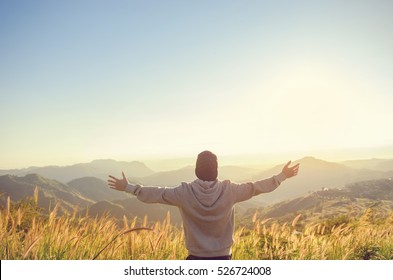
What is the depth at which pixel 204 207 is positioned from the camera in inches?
165

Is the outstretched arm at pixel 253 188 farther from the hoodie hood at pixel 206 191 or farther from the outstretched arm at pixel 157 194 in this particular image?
the outstretched arm at pixel 157 194

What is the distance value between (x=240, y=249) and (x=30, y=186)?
675ft

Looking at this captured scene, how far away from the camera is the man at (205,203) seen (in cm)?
422

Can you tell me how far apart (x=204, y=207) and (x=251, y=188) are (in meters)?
0.63

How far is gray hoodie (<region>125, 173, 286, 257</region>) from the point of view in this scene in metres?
4.21

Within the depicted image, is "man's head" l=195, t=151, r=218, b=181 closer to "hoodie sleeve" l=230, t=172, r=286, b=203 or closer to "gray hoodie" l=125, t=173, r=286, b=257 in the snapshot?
"gray hoodie" l=125, t=173, r=286, b=257

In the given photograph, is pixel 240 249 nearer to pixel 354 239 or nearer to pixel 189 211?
pixel 189 211

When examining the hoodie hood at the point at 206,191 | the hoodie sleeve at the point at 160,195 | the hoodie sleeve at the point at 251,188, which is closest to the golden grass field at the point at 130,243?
the hoodie sleeve at the point at 160,195

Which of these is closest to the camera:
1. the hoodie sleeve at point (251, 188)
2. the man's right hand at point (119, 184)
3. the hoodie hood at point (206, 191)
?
the hoodie hood at point (206, 191)

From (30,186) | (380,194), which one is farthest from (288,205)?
(30,186)

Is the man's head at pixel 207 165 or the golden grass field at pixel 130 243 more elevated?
the man's head at pixel 207 165

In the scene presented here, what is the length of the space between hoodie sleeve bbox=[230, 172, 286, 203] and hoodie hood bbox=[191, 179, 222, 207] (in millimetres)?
201

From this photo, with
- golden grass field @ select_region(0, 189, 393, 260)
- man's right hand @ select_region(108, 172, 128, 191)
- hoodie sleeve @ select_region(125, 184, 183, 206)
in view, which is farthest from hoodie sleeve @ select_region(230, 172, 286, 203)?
man's right hand @ select_region(108, 172, 128, 191)

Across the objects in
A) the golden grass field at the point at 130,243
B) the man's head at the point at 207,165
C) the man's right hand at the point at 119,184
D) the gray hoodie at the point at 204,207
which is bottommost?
the golden grass field at the point at 130,243
